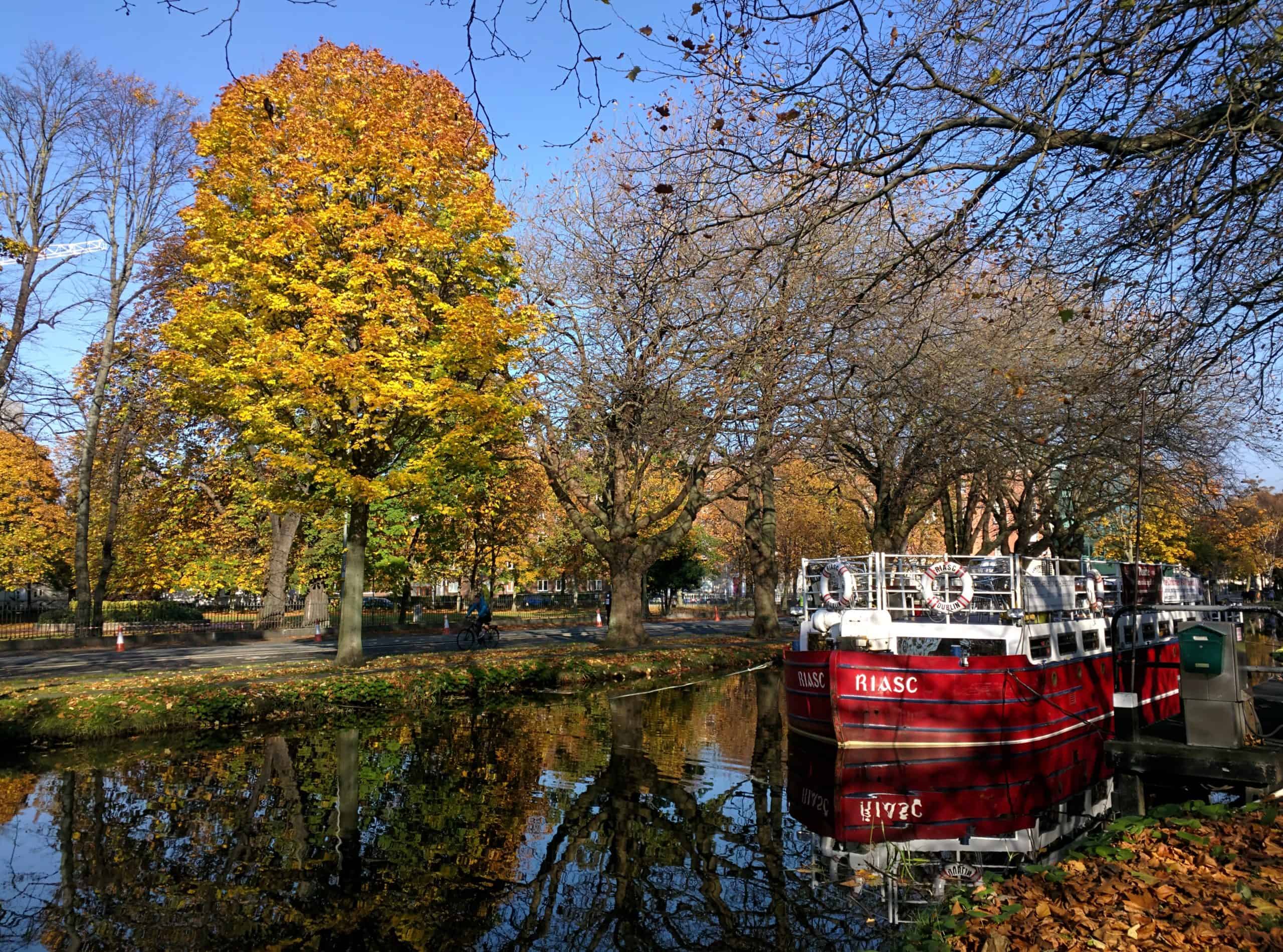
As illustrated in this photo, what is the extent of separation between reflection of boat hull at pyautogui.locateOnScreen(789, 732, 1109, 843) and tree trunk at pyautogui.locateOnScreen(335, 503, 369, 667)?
1124 cm

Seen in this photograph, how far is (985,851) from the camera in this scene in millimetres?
10312

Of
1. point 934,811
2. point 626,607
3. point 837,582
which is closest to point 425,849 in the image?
point 934,811

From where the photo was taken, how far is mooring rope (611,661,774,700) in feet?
72.9

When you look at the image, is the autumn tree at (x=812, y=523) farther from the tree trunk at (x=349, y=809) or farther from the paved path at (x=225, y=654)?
the tree trunk at (x=349, y=809)

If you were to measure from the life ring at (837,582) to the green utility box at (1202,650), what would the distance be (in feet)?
22.0

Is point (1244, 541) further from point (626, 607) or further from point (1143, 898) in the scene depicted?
point (1143, 898)

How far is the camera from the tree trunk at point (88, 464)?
3067cm

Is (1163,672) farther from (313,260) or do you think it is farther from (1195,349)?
(313,260)

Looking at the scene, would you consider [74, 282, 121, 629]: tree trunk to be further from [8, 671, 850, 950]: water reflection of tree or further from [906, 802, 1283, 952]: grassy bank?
[906, 802, 1283, 952]: grassy bank

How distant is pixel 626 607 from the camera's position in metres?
29.3

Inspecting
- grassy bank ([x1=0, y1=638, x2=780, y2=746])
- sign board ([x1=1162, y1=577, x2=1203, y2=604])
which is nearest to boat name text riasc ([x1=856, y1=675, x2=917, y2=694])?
grassy bank ([x1=0, y1=638, x2=780, y2=746])

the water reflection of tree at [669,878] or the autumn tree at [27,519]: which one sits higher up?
the autumn tree at [27,519]

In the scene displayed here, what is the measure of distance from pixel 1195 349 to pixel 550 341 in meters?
18.5

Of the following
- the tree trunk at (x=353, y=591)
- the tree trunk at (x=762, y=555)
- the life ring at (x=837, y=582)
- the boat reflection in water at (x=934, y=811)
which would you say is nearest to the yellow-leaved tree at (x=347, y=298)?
the tree trunk at (x=353, y=591)
